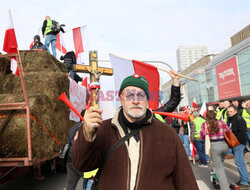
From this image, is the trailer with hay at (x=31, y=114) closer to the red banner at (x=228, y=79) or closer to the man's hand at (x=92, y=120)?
the man's hand at (x=92, y=120)

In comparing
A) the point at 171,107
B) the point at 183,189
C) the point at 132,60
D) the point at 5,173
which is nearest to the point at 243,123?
the point at 171,107

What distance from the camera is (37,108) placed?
13.9ft

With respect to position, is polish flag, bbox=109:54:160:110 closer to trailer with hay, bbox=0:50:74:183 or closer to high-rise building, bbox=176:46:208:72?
trailer with hay, bbox=0:50:74:183

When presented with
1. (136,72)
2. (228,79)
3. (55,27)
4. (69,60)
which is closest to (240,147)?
(136,72)

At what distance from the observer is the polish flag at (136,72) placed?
382 centimetres

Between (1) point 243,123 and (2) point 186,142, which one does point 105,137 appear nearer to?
(1) point 243,123

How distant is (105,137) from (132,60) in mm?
2561

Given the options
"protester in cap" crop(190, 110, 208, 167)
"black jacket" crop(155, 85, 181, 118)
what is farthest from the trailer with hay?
"protester in cap" crop(190, 110, 208, 167)

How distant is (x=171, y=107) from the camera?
3625mm

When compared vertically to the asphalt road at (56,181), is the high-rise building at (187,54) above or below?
above

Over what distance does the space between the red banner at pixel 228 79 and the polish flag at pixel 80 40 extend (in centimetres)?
3226

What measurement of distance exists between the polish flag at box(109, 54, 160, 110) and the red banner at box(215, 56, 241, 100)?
35.4 meters

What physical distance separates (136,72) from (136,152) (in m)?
2.64

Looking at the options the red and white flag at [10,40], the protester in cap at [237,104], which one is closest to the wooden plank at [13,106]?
the red and white flag at [10,40]
